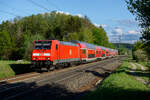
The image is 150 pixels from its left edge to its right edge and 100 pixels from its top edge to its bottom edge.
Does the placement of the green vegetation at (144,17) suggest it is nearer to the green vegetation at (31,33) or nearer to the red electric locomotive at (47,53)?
the red electric locomotive at (47,53)

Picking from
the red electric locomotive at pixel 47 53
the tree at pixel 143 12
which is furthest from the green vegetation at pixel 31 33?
the tree at pixel 143 12

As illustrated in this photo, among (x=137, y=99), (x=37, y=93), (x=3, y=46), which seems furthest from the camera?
(x=3, y=46)

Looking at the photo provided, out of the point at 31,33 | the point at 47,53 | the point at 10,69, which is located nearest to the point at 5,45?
the point at 31,33

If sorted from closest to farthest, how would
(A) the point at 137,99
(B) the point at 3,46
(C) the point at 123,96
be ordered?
(A) the point at 137,99 < (C) the point at 123,96 < (B) the point at 3,46

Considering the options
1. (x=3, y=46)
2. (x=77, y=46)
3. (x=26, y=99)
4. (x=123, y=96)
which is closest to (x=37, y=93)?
(x=26, y=99)

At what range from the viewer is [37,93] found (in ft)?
33.4

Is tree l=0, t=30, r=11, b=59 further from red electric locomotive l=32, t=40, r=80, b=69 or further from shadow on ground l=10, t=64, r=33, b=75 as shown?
red electric locomotive l=32, t=40, r=80, b=69

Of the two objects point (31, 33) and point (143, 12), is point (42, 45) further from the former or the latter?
point (31, 33)

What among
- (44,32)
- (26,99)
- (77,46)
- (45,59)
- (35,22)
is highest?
(35,22)

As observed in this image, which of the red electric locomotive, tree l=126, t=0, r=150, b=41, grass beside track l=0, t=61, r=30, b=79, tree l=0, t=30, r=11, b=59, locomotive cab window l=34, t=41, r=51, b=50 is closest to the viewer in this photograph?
tree l=126, t=0, r=150, b=41

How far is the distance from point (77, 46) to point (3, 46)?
4886cm

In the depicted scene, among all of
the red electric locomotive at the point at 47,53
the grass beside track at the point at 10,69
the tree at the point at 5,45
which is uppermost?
the tree at the point at 5,45

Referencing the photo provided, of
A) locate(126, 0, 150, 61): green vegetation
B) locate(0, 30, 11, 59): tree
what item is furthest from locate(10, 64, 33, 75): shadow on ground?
locate(0, 30, 11, 59): tree

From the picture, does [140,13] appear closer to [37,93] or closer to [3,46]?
[37,93]
